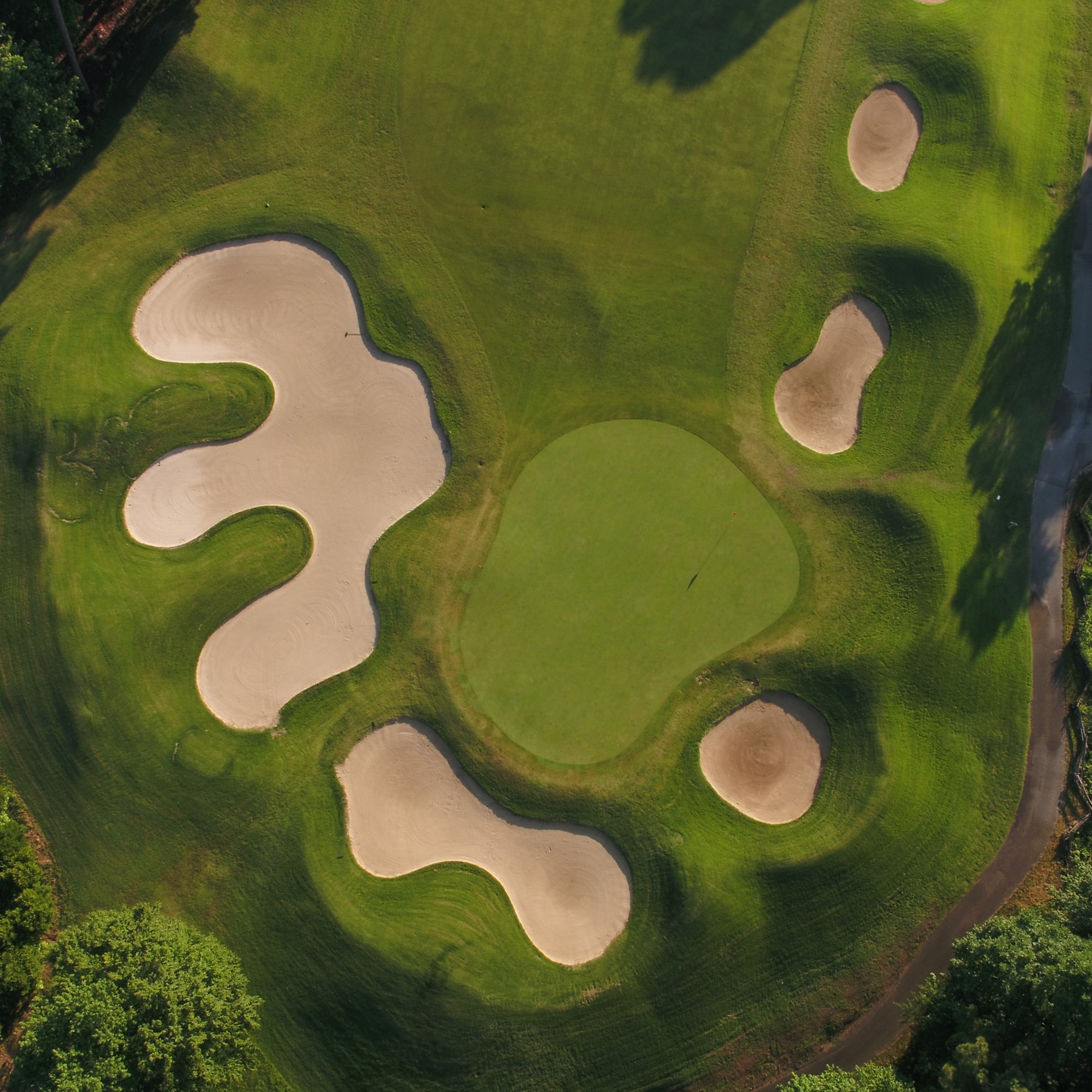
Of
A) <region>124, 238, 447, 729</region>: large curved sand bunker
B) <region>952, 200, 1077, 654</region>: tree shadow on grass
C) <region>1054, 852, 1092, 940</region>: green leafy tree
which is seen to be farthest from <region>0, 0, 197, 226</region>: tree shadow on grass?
<region>1054, 852, 1092, 940</region>: green leafy tree

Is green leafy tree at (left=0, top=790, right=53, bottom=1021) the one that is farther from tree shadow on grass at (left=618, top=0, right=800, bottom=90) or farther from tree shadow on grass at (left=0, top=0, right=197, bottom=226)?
tree shadow on grass at (left=618, top=0, right=800, bottom=90)

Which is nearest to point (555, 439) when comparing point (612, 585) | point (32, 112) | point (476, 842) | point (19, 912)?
point (612, 585)

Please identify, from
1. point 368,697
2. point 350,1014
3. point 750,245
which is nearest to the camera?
point 350,1014

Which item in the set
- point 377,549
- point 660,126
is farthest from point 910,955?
point 660,126

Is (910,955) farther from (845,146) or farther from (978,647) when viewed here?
(845,146)

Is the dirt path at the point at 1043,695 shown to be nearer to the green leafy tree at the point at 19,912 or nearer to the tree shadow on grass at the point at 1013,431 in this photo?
the tree shadow on grass at the point at 1013,431

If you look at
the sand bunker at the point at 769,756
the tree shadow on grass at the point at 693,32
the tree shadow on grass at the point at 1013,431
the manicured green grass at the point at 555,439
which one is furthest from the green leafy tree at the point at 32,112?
the tree shadow on grass at the point at 1013,431

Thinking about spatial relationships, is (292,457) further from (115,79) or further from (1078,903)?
(1078,903)
